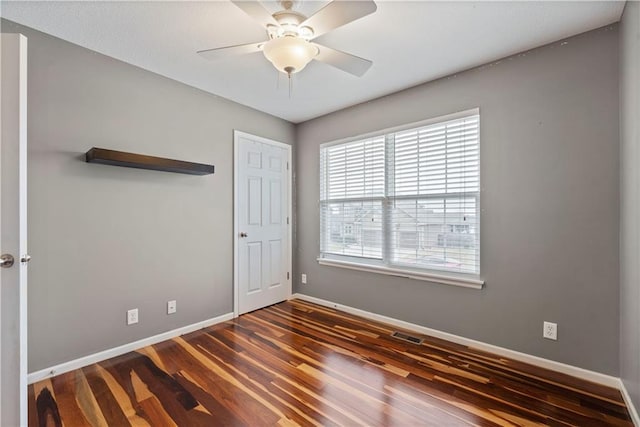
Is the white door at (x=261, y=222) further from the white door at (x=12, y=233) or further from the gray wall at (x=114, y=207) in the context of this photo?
the white door at (x=12, y=233)

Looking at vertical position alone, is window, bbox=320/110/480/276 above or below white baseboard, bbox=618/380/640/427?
above

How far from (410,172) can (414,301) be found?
1304 millimetres

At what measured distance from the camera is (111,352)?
7.82ft

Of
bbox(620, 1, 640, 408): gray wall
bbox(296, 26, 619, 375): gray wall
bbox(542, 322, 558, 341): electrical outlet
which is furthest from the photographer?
bbox(542, 322, 558, 341): electrical outlet

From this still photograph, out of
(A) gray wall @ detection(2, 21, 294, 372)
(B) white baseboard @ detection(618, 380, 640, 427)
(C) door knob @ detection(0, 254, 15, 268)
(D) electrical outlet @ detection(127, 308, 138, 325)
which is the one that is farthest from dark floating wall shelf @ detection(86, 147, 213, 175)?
(B) white baseboard @ detection(618, 380, 640, 427)

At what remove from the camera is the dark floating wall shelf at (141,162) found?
7.08 ft

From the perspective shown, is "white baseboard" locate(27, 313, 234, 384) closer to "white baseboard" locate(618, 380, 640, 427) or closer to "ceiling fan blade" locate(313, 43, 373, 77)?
"ceiling fan blade" locate(313, 43, 373, 77)

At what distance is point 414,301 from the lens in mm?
2898

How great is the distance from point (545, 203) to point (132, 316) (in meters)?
3.51

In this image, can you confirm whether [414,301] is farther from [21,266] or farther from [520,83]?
[21,266]

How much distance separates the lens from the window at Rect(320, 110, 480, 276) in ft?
8.55

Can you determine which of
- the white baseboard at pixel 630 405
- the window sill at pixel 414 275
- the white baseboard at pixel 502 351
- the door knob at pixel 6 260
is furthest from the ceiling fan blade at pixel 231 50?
the white baseboard at pixel 630 405

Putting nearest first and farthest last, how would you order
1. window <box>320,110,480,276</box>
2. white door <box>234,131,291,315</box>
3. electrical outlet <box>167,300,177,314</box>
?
1. window <box>320,110,480,276</box>
2. electrical outlet <box>167,300,177,314</box>
3. white door <box>234,131,291,315</box>

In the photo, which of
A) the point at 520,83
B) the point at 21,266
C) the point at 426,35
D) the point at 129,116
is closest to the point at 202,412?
the point at 21,266
